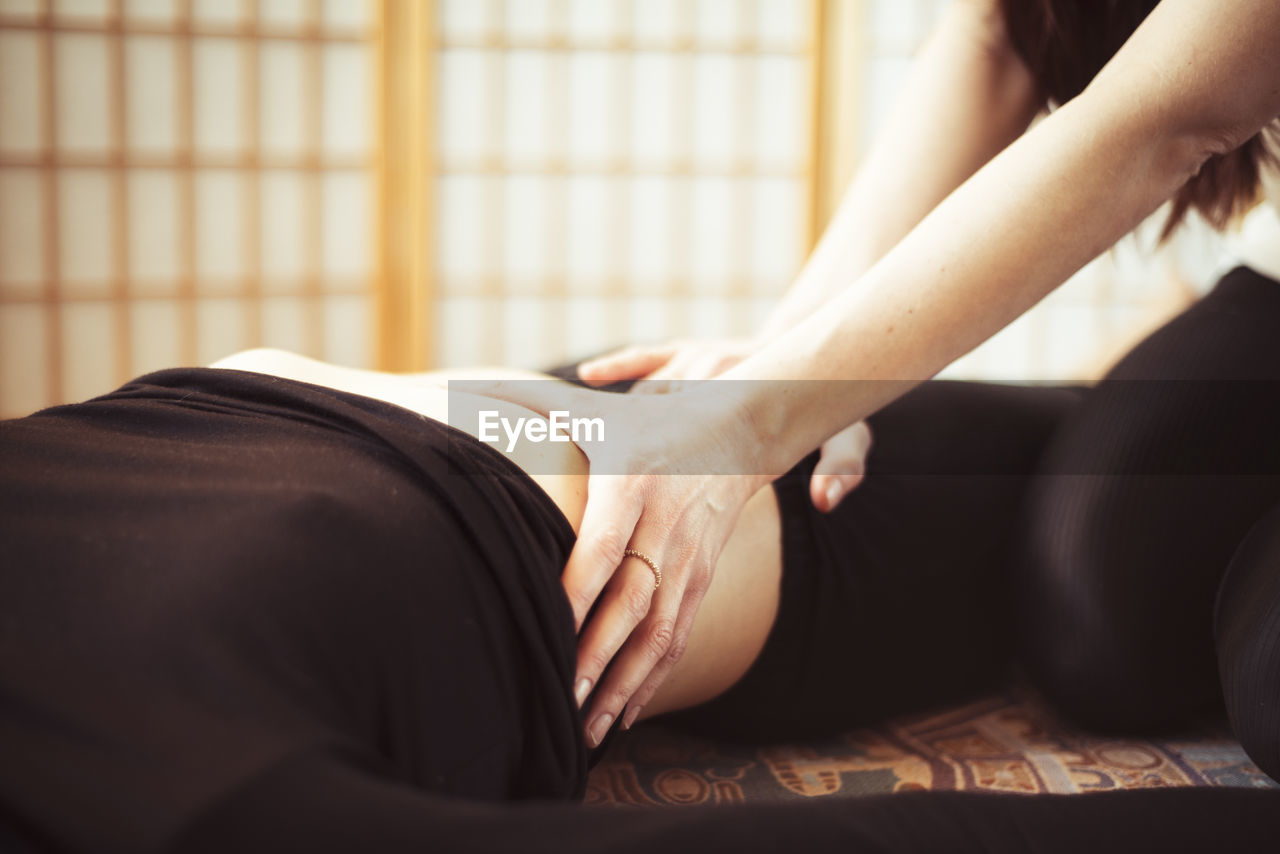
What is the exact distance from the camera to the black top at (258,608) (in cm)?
42

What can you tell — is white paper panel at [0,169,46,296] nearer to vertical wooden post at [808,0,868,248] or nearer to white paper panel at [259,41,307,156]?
white paper panel at [259,41,307,156]

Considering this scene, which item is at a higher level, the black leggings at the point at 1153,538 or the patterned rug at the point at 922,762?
the black leggings at the point at 1153,538

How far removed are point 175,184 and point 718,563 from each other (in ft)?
9.22

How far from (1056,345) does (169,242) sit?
3073 mm

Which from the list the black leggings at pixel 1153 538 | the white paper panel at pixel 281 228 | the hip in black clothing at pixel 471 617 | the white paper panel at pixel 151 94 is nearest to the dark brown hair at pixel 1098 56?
the hip in black clothing at pixel 471 617

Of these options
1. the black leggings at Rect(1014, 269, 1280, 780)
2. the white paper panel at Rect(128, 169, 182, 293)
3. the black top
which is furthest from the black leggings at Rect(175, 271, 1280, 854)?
the white paper panel at Rect(128, 169, 182, 293)

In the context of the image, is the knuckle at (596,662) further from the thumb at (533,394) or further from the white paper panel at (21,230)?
→ the white paper panel at (21,230)

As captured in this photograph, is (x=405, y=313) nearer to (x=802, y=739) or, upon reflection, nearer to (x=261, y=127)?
(x=261, y=127)

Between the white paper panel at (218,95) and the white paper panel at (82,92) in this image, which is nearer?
the white paper panel at (82,92)

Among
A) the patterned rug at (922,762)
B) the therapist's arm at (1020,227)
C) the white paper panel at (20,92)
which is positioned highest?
the white paper panel at (20,92)

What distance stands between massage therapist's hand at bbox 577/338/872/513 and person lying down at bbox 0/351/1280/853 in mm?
74

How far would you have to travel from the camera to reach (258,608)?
0.49 meters

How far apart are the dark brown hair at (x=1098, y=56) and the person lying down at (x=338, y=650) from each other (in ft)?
2.26

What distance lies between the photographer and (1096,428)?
948 mm
